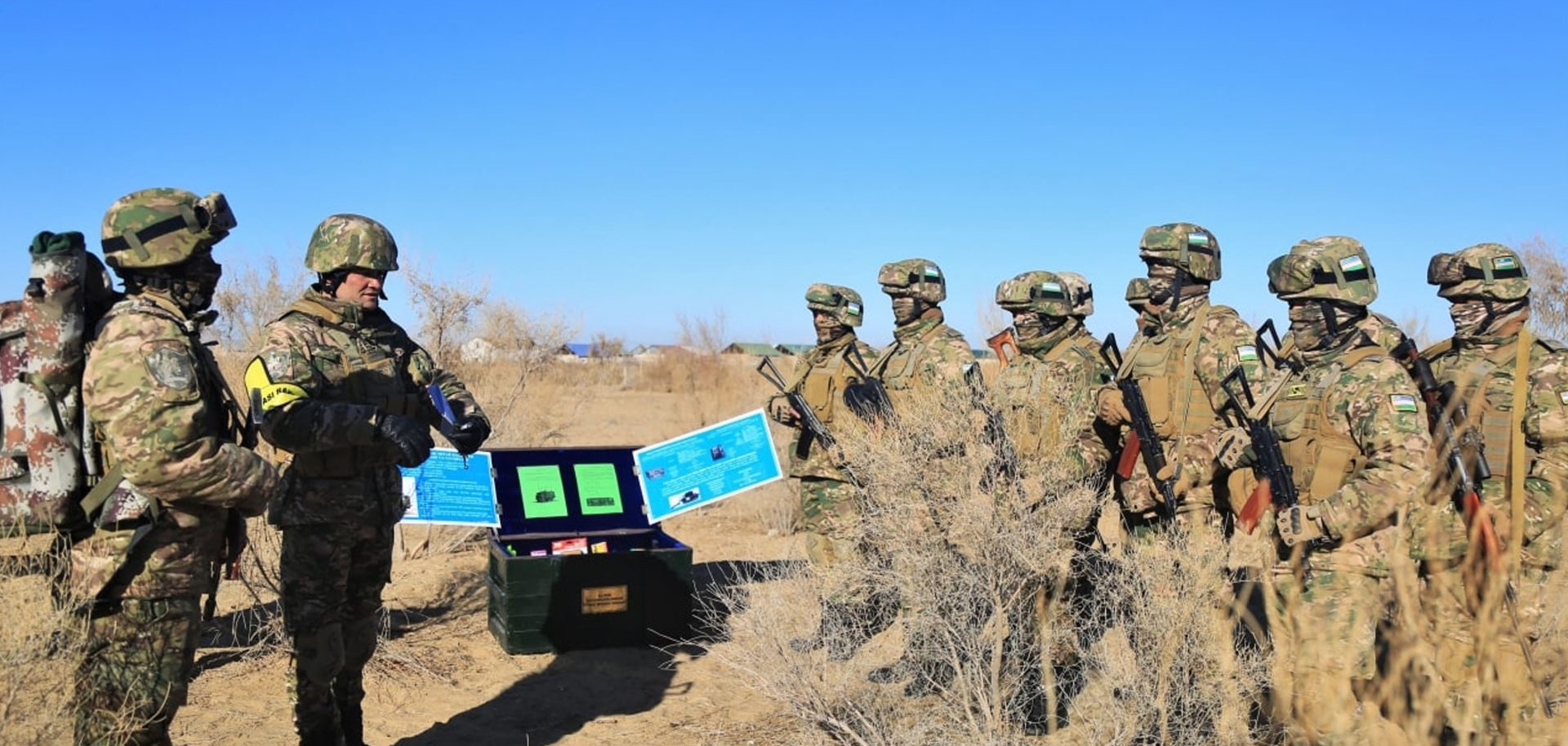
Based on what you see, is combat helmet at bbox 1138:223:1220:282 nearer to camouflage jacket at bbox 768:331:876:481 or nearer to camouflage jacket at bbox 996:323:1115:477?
camouflage jacket at bbox 996:323:1115:477

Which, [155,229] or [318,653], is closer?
[155,229]

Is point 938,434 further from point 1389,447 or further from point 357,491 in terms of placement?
point 357,491

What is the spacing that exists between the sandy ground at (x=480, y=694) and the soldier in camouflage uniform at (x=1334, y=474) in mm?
2193

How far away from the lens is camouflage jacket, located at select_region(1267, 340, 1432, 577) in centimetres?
390

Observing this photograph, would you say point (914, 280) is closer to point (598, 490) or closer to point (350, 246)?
point (598, 490)

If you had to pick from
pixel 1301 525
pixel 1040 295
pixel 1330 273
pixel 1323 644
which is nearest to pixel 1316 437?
pixel 1301 525

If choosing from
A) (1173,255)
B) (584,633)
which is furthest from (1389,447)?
(584,633)

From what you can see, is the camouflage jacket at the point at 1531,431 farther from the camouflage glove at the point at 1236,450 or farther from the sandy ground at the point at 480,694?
the sandy ground at the point at 480,694

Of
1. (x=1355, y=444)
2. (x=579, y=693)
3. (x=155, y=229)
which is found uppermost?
(x=155, y=229)

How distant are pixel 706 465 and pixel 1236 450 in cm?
318

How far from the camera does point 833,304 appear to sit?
22.9 ft

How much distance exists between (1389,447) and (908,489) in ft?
5.63

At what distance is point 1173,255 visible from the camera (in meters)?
5.77

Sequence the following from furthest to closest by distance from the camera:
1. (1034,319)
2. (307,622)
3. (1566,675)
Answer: (1034,319), (1566,675), (307,622)
